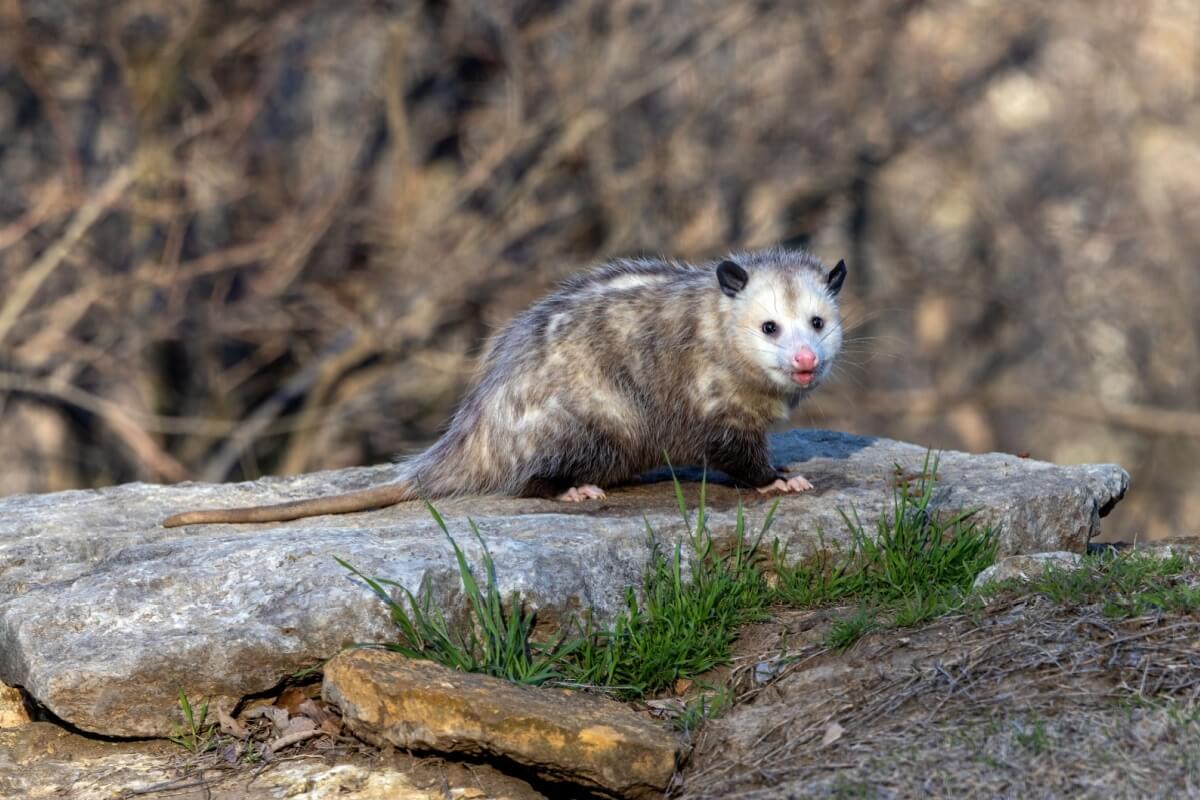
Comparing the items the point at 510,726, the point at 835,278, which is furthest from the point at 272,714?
the point at 835,278

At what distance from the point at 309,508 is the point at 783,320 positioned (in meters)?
1.59

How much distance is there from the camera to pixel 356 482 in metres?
5.87

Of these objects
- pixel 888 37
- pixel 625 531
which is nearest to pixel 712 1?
pixel 888 37

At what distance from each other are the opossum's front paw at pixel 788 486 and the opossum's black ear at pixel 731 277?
61 centimetres

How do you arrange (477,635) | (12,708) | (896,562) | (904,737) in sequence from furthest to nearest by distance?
(896,562)
(12,708)
(477,635)
(904,737)

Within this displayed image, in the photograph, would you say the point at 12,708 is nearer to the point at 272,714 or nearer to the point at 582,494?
the point at 272,714

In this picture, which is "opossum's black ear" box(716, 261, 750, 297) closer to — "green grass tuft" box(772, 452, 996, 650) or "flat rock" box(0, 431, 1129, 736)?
"flat rock" box(0, 431, 1129, 736)

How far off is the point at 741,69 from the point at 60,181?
4.44m

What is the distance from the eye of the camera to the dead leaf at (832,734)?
367 cm

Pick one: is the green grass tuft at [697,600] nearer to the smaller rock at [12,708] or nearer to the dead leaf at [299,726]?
the dead leaf at [299,726]

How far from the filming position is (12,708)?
428 cm

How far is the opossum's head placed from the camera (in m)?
5.06

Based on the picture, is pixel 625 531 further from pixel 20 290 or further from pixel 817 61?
pixel 817 61

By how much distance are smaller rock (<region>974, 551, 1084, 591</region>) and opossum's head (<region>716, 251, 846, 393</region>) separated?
3.05 ft
